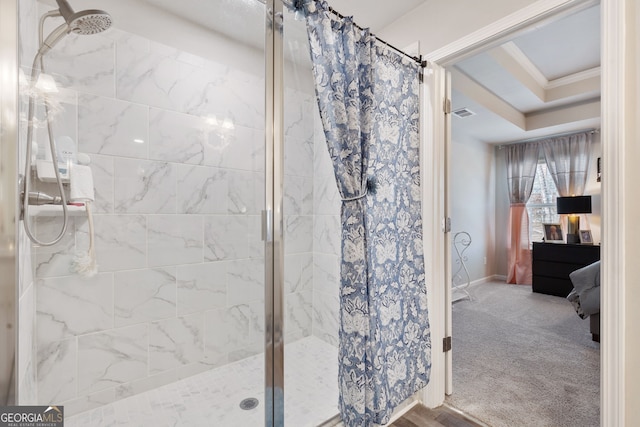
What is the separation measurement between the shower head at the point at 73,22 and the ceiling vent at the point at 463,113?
357 cm

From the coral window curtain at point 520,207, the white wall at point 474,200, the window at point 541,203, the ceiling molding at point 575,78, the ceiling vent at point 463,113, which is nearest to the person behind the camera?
the ceiling molding at point 575,78

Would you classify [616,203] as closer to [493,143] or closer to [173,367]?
[173,367]

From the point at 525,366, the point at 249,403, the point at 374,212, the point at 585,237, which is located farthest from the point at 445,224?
the point at 585,237

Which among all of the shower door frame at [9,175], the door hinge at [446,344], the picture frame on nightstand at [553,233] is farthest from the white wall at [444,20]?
the picture frame on nightstand at [553,233]

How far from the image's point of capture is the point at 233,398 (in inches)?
66.4

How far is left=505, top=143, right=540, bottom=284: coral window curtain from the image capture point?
16.3ft

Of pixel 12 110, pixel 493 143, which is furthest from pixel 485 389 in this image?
pixel 493 143

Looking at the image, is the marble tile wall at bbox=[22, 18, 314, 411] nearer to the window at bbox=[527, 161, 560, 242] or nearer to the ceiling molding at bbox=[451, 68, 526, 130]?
the ceiling molding at bbox=[451, 68, 526, 130]

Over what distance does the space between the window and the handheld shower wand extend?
5925 mm

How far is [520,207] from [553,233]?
0.71 m

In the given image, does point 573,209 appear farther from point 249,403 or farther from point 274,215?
point 249,403

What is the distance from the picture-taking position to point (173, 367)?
1.79 m

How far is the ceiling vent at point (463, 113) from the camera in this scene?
3.64m

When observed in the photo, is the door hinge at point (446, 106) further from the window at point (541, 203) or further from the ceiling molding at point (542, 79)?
the window at point (541, 203)
